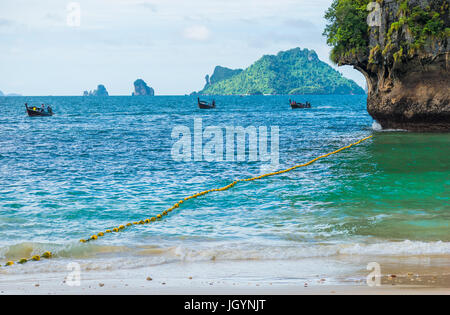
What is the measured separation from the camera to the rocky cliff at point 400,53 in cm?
2945

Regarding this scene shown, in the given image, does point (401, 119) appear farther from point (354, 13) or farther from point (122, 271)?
point (122, 271)

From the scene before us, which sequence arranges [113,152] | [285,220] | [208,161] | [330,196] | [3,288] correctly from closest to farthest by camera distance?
[3,288] < [285,220] < [330,196] < [208,161] < [113,152]

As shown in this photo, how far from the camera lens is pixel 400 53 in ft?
99.2

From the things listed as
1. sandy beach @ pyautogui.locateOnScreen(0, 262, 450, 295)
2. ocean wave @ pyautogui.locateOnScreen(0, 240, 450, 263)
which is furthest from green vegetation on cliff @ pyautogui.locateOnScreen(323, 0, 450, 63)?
sandy beach @ pyautogui.locateOnScreen(0, 262, 450, 295)

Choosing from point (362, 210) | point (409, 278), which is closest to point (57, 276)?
point (409, 278)

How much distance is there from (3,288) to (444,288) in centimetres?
653

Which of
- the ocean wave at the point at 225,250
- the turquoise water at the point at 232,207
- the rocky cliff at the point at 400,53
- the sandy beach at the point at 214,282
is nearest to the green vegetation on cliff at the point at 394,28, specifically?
the rocky cliff at the point at 400,53

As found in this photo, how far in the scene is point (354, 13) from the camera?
33188mm

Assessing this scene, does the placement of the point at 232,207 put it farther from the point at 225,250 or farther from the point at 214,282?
the point at 214,282

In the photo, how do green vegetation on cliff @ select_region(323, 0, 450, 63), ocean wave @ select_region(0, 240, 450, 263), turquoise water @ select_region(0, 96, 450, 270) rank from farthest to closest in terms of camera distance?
green vegetation on cliff @ select_region(323, 0, 450, 63) → turquoise water @ select_region(0, 96, 450, 270) → ocean wave @ select_region(0, 240, 450, 263)

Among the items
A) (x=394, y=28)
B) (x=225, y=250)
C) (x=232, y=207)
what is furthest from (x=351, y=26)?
(x=225, y=250)

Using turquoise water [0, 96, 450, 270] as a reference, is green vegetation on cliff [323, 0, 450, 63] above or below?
above

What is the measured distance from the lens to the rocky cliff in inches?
1160

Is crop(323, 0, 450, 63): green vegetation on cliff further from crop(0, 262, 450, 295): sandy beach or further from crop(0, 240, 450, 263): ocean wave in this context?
crop(0, 262, 450, 295): sandy beach
